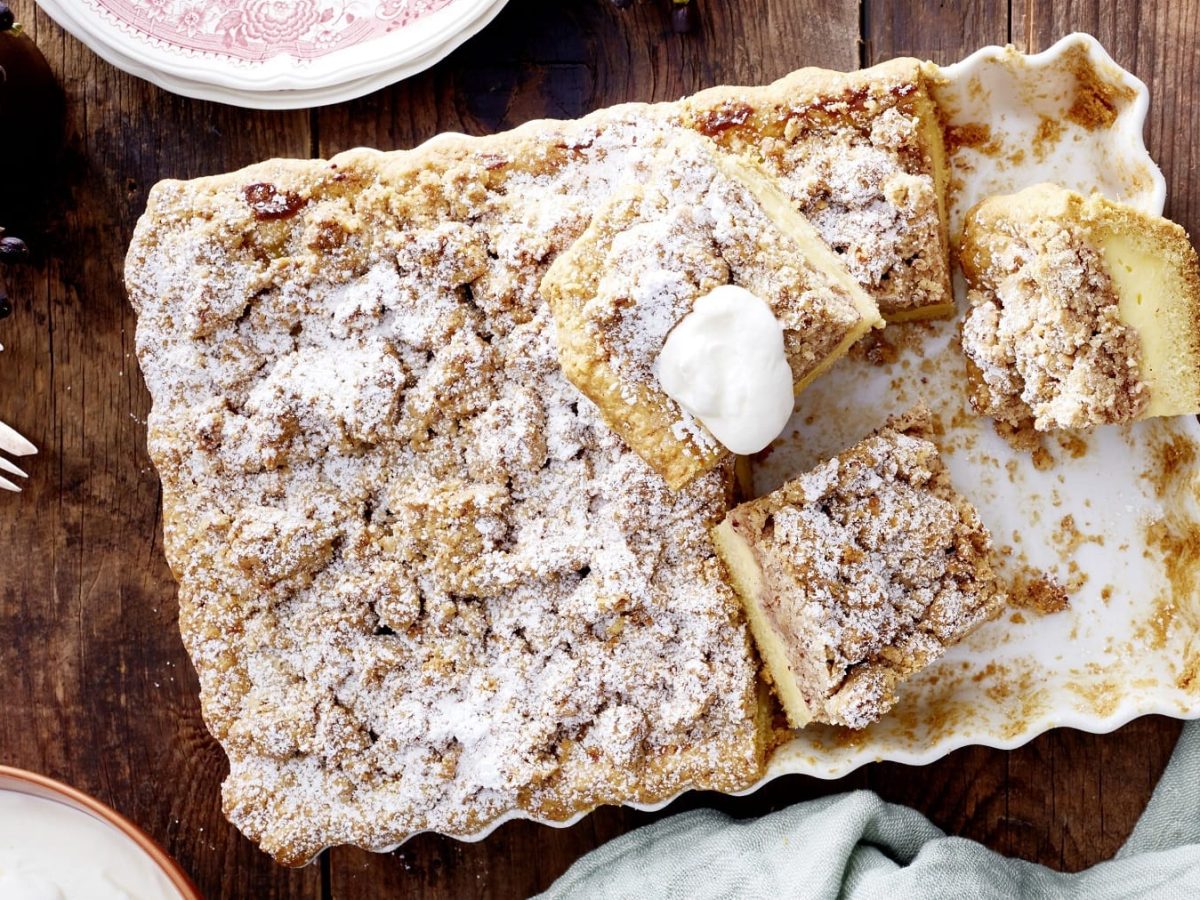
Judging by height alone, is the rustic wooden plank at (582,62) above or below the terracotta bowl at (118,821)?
above

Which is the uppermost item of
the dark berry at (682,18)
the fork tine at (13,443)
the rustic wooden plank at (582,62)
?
the dark berry at (682,18)

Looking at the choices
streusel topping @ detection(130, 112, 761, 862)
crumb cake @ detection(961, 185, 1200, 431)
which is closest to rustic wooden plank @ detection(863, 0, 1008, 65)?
crumb cake @ detection(961, 185, 1200, 431)

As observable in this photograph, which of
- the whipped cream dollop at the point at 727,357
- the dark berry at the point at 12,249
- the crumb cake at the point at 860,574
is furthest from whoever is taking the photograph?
the dark berry at the point at 12,249

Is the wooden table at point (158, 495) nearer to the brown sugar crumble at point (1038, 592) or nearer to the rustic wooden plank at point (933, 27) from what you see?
the rustic wooden plank at point (933, 27)

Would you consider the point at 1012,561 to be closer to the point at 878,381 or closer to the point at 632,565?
the point at 878,381

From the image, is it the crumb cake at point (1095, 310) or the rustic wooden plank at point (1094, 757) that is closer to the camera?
the crumb cake at point (1095, 310)

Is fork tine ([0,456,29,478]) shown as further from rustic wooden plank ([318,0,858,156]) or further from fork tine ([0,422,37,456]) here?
rustic wooden plank ([318,0,858,156])

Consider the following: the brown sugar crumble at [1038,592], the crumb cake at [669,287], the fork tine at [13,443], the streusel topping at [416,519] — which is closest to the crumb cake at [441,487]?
the streusel topping at [416,519]

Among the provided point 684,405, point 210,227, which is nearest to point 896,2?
point 684,405
